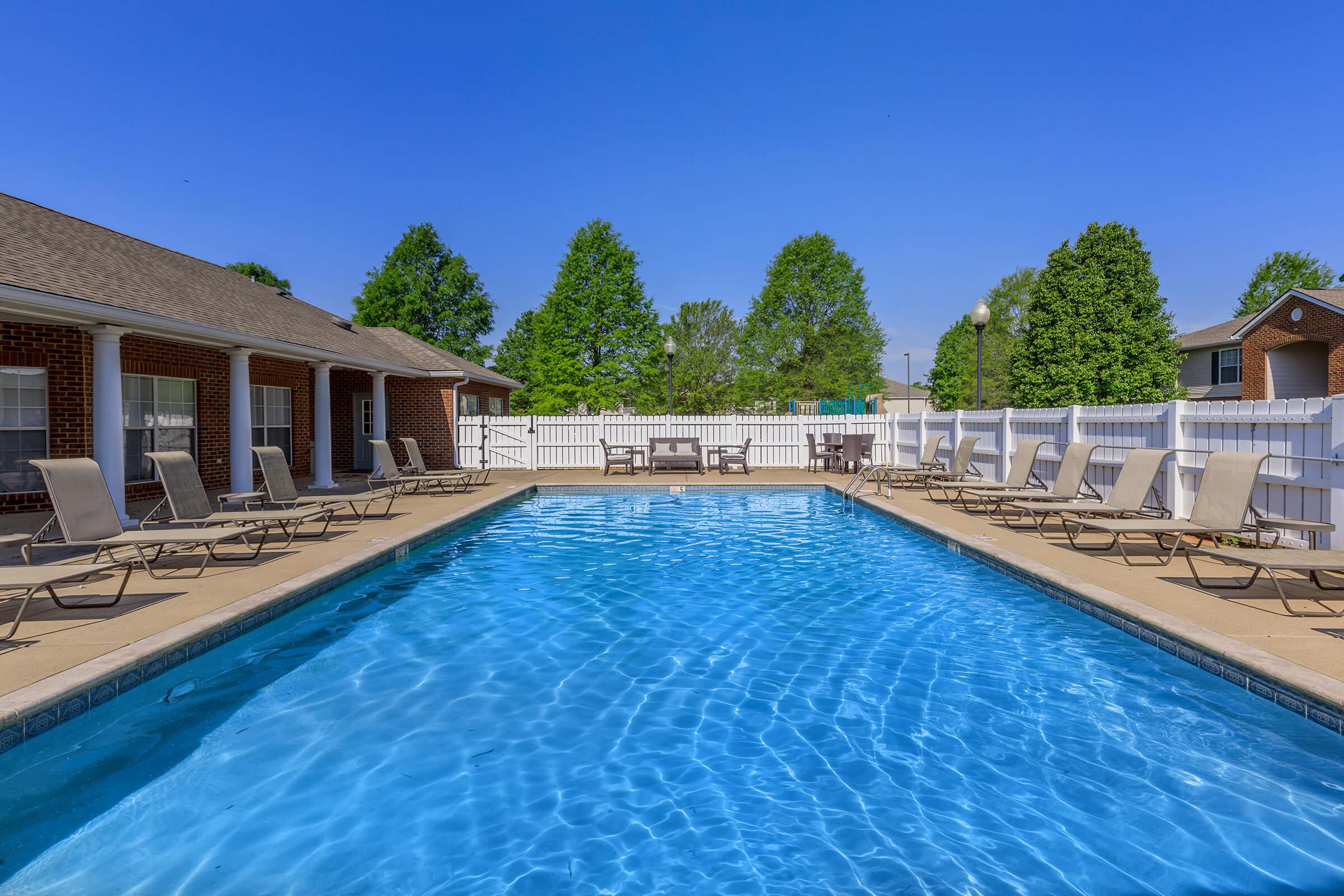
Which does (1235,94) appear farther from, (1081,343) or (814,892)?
(814,892)

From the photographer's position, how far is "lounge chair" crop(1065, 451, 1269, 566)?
561 cm

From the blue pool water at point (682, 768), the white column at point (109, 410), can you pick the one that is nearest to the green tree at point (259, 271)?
the white column at point (109, 410)

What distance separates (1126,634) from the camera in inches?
175

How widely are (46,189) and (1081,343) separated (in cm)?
4571

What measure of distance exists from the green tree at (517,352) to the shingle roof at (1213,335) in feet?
132

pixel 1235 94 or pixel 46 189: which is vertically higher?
pixel 46 189

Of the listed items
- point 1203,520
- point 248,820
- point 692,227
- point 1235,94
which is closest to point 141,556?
point 248,820

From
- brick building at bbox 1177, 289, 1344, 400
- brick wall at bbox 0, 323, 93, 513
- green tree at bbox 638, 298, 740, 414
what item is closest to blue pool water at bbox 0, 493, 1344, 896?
brick wall at bbox 0, 323, 93, 513

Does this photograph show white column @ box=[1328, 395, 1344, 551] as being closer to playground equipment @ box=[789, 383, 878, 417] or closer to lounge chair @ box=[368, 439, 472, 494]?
lounge chair @ box=[368, 439, 472, 494]

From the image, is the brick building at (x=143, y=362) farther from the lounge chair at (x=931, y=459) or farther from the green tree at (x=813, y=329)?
the green tree at (x=813, y=329)

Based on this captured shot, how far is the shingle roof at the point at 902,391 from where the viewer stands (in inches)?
3036

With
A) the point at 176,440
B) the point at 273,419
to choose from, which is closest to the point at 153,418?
the point at 176,440

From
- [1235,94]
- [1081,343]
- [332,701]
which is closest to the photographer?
[332,701]

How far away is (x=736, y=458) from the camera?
59.0 ft
